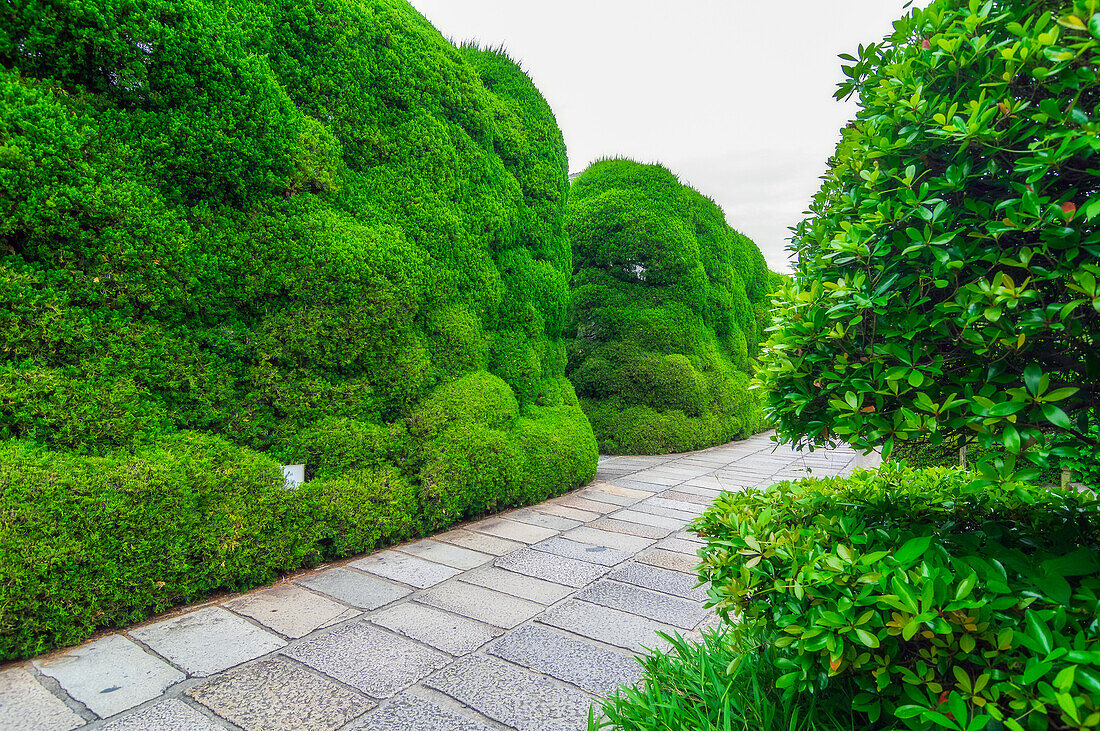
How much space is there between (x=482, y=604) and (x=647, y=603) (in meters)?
0.95

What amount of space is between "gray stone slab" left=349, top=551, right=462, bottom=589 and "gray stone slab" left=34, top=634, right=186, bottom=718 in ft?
4.30

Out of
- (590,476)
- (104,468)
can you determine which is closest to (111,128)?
(104,468)

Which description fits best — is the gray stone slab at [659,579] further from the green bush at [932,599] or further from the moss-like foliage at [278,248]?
the moss-like foliage at [278,248]

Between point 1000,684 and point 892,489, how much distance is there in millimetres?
→ 1047

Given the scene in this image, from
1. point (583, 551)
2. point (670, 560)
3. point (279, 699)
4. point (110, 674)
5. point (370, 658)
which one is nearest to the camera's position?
point (279, 699)

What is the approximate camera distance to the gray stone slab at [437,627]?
2.68 metres

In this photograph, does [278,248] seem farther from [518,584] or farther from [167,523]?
[518,584]

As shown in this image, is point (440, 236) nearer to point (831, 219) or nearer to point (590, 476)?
point (590, 476)

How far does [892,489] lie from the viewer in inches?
85.5

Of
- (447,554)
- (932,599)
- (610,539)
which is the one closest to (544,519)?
(610,539)

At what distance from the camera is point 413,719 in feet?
6.85

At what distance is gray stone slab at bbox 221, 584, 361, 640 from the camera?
2.84 metres

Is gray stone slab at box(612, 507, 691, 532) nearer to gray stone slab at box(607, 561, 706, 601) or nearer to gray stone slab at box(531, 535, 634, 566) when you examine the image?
gray stone slab at box(531, 535, 634, 566)

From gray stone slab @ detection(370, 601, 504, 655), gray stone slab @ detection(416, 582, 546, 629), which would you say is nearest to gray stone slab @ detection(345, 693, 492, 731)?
gray stone slab @ detection(370, 601, 504, 655)
